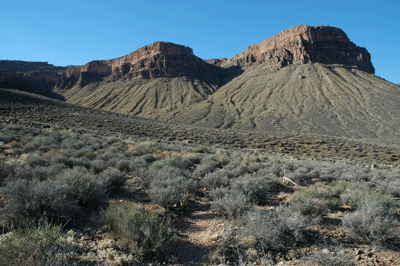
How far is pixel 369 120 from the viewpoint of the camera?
47125 millimetres

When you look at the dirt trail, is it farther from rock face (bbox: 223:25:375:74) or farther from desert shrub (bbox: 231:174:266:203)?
rock face (bbox: 223:25:375:74)

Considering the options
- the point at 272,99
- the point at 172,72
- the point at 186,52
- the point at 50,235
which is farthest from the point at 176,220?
the point at 186,52

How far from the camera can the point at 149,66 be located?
100 m

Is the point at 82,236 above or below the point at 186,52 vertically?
below

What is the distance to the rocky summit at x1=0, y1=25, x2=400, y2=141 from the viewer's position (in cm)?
5041

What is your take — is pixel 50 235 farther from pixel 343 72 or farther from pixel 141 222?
pixel 343 72

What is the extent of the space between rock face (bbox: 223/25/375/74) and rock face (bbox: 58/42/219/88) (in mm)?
34645

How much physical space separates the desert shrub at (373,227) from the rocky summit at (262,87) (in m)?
44.2

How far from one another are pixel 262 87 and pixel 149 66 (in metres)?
59.2

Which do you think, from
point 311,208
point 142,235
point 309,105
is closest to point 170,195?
point 142,235

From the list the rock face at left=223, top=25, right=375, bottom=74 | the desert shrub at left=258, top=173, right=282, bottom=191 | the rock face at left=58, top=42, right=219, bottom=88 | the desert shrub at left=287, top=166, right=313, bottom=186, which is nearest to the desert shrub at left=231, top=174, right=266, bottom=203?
the desert shrub at left=258, top=173, right=282, bottom=191

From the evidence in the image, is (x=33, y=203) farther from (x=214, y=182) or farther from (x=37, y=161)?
(x=214, y=182)

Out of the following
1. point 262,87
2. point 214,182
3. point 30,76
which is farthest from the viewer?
point 30,76

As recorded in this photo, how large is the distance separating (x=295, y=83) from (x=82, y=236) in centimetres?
7672
